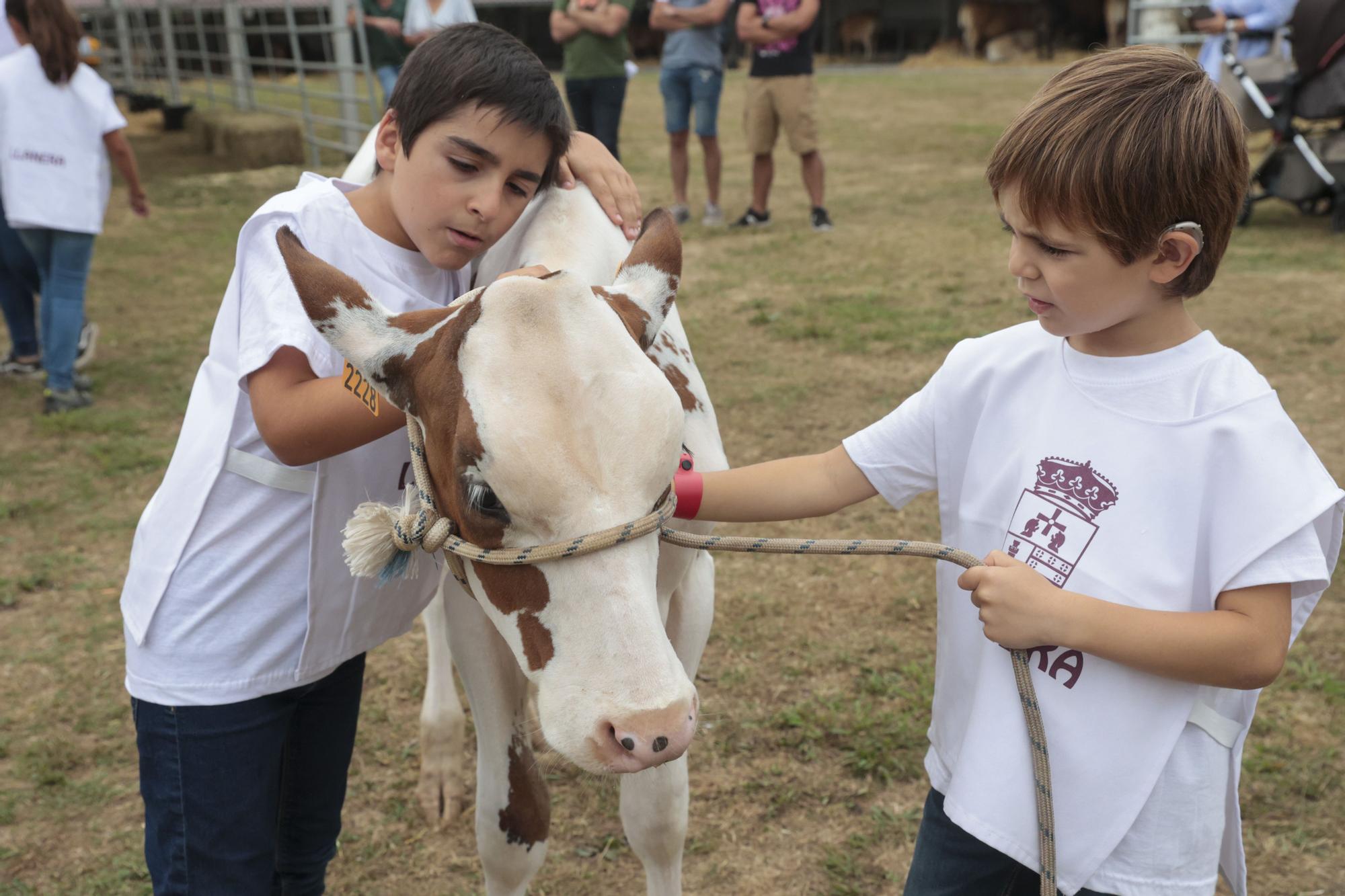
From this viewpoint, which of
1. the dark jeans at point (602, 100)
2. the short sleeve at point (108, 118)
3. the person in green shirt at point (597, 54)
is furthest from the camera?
the dark jeans at point (602, 100)

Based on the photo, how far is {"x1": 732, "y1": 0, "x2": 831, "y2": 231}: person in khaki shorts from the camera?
7996mm

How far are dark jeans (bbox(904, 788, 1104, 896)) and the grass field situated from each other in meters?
0.87

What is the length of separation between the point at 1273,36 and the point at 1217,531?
8.18m

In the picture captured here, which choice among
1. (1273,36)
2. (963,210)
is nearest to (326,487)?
(963,210)

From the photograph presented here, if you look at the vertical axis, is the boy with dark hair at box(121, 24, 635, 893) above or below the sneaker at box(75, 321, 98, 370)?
above

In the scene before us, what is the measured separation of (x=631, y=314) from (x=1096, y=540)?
663 mm

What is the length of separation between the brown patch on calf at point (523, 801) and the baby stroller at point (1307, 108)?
679cm

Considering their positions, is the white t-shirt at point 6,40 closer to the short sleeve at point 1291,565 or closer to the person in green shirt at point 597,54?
the person in green shirt at point 597,54

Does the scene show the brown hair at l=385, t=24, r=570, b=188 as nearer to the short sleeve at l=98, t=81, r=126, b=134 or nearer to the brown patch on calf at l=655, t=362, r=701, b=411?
the brown patch on calf at l=655, t=362, r=701, b=411

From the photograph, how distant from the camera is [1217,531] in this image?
138 cm

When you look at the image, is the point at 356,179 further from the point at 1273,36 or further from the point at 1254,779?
the point at 1273,36

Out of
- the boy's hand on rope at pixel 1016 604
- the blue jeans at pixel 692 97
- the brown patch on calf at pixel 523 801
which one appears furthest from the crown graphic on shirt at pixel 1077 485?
the blue jeans at pixel 692 97

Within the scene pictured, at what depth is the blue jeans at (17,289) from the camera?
566 cm

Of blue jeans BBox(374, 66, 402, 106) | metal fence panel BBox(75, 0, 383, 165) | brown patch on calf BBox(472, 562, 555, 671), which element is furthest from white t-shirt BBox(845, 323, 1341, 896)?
metal fence panel BBox(75, 0, 383, 165)
